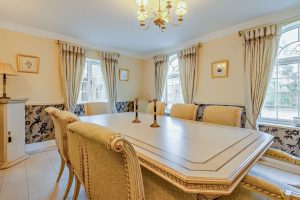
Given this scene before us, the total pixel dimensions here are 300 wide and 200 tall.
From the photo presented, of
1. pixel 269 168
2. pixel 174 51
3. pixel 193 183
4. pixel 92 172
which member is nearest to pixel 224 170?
pixel 193 183

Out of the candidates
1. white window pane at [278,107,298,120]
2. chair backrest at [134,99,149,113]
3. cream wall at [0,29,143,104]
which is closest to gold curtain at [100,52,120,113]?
Answer: chair backrest at [134,99,149,113]

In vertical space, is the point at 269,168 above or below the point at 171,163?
below

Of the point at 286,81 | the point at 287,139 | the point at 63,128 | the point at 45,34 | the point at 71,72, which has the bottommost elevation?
the point at 287,139

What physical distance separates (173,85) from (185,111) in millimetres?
1840

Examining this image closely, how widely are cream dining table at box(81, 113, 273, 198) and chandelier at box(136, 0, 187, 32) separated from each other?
47.5 inches

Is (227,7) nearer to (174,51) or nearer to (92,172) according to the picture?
(174,51)

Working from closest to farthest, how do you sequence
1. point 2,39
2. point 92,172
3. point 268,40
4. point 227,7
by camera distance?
1. point 92,172
2. point 227,7
3. point 268,40
4. point 2,39

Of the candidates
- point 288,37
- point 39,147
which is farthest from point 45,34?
point 288,37

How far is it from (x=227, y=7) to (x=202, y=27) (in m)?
0.71

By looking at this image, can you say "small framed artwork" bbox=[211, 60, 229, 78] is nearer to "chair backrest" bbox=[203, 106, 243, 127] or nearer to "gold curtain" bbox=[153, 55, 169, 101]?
"chair backrest" bbox=[203, 106, 243, 127]

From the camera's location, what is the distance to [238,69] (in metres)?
2.95

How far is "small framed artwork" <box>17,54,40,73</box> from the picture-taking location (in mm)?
3016

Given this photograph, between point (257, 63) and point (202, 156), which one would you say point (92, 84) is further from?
point (202, 156)

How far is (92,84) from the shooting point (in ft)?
13.5
